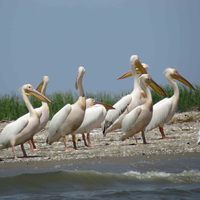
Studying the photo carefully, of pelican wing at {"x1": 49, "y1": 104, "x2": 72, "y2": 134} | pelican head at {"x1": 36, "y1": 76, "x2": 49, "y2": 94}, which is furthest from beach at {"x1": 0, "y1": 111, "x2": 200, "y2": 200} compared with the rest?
pelican head at {"x1": 36, "y1": 76, "x2": 49, "y2": 94}

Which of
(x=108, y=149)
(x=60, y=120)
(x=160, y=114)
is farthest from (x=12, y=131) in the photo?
(x=160, y=114)

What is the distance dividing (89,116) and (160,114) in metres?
1.47

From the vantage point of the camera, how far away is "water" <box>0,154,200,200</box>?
10.8 m

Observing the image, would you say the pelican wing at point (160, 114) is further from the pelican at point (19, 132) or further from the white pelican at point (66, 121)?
the pelican at point (19, 132)

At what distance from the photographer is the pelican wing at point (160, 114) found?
15617 mm

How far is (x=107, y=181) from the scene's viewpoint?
37.7 feet

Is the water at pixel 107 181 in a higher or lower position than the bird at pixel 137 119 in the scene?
lower

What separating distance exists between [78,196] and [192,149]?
352 centimetres

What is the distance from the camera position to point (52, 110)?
2242cm

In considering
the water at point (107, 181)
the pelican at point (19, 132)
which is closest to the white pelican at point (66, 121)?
the pelican at point (19, 132)

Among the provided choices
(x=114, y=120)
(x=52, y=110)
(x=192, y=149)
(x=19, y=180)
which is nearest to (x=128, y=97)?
(x=114, y=120)

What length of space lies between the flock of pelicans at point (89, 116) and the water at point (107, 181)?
41.1 inches

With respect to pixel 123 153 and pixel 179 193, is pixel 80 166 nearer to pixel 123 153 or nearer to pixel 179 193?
pixel 123 153

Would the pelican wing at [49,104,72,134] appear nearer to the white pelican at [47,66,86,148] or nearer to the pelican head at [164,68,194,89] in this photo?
the white pelican at [47,66,86,148]
